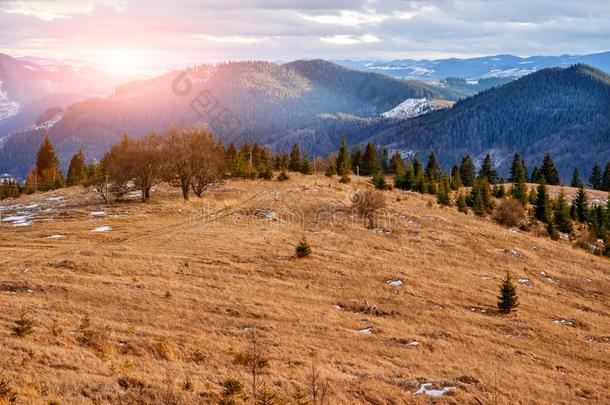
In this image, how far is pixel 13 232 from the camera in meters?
33.6

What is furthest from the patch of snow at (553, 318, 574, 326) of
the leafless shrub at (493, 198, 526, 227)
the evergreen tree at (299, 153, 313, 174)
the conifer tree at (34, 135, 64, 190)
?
the conifer tree at (34, 135, 64, 190)

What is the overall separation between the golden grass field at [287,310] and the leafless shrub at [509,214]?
14255mm

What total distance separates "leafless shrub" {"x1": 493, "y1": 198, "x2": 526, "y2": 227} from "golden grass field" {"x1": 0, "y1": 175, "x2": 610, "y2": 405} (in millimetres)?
→ 14255

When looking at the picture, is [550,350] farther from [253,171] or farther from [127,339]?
[253,171]

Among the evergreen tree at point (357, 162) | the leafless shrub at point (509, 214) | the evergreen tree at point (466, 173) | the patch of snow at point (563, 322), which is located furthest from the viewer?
the evergreen tree at point (466, 173)

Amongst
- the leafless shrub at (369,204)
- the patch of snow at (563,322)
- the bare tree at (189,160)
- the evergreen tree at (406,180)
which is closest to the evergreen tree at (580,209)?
the evergreen tree at (406,180)

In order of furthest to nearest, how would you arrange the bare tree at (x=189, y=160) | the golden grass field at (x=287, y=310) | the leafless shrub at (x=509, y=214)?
the leafless shrub at (x=509, y=214) → the bare tree at (x=189, y=160) → the golden grass field at (x=287, y=310)

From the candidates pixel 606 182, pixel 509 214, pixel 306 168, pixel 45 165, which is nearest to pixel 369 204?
pixel 509 214

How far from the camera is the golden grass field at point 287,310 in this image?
50.4 feet

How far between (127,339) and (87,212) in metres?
26.4

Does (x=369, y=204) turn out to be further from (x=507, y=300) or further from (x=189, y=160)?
(x=507, y=300)

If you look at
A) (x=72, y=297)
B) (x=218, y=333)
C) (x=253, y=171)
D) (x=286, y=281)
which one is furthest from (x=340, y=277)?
(x=253, y=171)

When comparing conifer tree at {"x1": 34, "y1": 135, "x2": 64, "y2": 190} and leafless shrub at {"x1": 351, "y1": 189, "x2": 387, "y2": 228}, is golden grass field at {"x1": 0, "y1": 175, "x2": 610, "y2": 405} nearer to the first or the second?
leafless shrub at {"x1": 351, "y1": 189, "x2": 387, "y2": 228}

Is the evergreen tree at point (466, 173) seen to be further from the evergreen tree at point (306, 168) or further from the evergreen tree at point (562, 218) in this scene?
the evergreen tree at point (306, 168)
